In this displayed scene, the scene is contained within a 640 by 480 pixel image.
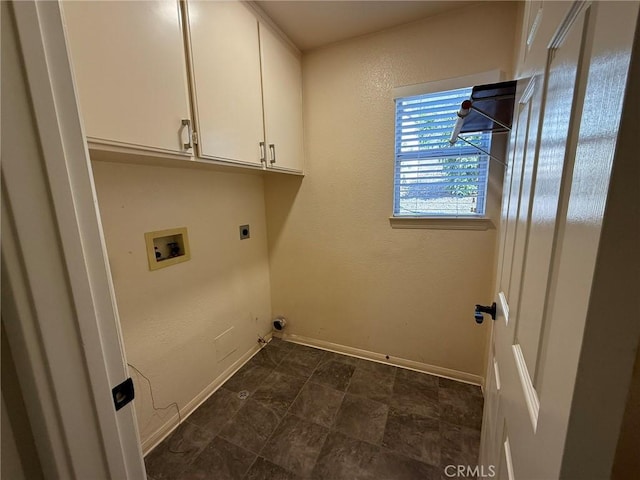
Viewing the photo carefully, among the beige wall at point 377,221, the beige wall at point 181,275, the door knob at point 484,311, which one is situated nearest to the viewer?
the door knob at point 484,311

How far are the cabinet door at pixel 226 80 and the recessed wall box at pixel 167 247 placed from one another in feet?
1.79

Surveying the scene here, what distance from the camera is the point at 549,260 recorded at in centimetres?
42

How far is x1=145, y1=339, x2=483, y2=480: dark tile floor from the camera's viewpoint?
49.7 inches

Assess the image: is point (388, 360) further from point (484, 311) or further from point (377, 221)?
point (484, 311)

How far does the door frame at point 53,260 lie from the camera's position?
399 millimetres

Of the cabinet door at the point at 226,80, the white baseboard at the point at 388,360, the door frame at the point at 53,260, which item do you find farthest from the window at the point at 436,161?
the door frame at the point at 53,260

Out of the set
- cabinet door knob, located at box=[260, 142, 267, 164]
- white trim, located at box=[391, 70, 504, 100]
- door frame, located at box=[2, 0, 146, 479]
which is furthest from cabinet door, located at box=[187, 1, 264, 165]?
white trim, located at box=[391, 70, 504, 100]

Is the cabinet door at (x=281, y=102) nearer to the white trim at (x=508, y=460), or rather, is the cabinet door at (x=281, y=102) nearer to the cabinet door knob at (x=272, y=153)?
the cabinet door knob at (x=272, y=153)

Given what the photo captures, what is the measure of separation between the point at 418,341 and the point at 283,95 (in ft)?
6.69

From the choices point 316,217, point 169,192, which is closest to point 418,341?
point 316,217

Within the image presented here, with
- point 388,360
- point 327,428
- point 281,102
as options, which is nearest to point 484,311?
point 327,428

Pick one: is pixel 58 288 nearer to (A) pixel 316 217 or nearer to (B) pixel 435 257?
(A) pixel 316 217

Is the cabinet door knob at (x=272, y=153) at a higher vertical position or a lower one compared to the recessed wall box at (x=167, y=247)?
higher

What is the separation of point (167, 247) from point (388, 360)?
1.80 m
